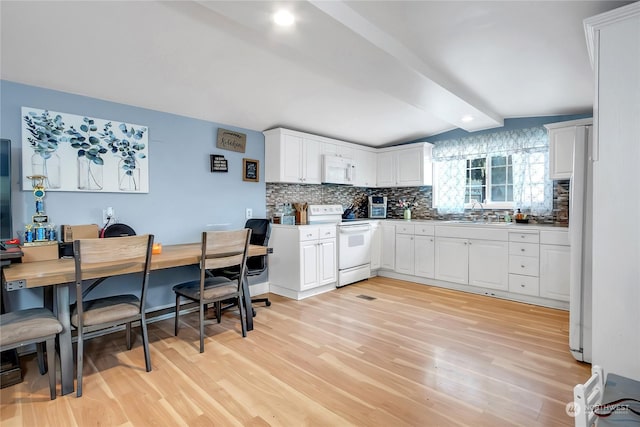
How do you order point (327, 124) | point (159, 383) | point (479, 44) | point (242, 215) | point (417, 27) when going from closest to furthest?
point (159, 383), point (417, 27), point (479, 44), point (242, 215), point (327, 124)

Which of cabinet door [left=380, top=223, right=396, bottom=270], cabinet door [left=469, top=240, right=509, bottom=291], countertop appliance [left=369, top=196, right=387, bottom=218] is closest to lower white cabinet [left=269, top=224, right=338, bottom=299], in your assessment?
cabinet door [left=380, top=223, right=396, bottom=270]

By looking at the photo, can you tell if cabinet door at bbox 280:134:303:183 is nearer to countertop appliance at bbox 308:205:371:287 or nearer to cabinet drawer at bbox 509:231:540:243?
countertop appliance at bbox 308:205:371:287

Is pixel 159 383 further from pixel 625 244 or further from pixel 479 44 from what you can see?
pixel 479 44

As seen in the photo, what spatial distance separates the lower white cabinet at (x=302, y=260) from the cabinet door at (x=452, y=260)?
1.42 metres

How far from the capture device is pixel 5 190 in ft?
7.51

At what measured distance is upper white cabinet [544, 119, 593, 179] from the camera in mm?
3541

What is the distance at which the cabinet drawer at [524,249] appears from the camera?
3.64 meters

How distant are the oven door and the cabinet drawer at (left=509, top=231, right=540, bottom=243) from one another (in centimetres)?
183

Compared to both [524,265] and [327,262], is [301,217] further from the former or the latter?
[524,265]

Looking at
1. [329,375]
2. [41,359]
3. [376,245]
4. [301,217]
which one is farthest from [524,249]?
[41,359]

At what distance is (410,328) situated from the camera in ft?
9.78

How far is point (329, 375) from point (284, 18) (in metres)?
2.27

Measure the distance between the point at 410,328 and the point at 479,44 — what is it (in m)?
2.42

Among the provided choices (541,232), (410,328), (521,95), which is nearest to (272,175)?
(410,328)
